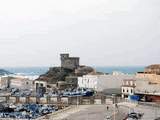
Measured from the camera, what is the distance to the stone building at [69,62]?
10156 cm

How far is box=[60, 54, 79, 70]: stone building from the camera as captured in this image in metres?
102

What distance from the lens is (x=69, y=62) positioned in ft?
336

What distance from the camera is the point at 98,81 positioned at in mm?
78250

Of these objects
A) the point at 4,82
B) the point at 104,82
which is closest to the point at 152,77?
the point at 104,82

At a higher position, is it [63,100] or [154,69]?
[154,69]

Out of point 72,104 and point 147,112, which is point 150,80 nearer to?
point 72,104

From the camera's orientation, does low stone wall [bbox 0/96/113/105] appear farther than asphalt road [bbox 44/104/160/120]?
Yes

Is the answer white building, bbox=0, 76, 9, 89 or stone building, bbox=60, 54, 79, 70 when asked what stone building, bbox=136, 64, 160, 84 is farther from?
white building, bbox=0, 76, 9, 89

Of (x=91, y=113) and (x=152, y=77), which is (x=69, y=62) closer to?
(x=152, y=77)

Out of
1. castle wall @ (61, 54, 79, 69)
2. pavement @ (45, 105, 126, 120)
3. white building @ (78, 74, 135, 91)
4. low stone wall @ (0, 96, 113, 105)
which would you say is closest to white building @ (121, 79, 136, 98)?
low stone wall @ (0, 96, 113, 105)

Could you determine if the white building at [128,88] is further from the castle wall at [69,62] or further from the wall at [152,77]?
the castle wall at [69,62]

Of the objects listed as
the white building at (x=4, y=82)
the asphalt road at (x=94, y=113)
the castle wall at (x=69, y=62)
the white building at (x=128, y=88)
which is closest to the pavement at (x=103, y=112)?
the asphalt road at (x=94, y=113)

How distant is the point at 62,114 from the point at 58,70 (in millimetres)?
44972

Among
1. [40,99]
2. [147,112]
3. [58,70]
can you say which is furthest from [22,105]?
[58,70]
